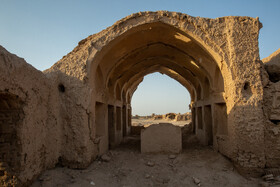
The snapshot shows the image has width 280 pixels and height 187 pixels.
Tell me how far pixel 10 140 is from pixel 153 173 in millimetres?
3740

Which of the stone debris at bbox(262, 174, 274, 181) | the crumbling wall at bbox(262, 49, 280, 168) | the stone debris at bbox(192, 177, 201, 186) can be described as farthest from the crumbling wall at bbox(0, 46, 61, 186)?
the crumbling wall at bbox(262, 49, 280, 168)

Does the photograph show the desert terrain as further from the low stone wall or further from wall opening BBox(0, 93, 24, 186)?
wall opening BBox(0, 93, 24, 186)

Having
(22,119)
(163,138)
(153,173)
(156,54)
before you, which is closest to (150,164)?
(153,173)

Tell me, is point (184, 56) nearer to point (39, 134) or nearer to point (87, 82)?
point (87, 82)

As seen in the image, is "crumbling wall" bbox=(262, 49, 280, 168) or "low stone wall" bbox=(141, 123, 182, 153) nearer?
"crumbling wall" bbox=(262, 49, 280, 168)

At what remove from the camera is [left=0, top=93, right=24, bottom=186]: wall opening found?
3730 mm

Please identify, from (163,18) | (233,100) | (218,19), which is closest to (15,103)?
(163,18)

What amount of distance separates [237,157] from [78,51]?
5491 millimetres

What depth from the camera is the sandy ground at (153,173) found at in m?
4.81

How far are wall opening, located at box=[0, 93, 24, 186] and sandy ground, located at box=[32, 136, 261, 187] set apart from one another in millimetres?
681

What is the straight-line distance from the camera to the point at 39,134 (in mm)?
4543

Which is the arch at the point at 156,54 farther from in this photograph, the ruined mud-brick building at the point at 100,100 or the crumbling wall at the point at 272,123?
the crumbling wall at the point at 272,123

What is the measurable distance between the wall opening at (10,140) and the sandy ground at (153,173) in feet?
2.23

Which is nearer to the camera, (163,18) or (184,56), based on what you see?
(163,18)
